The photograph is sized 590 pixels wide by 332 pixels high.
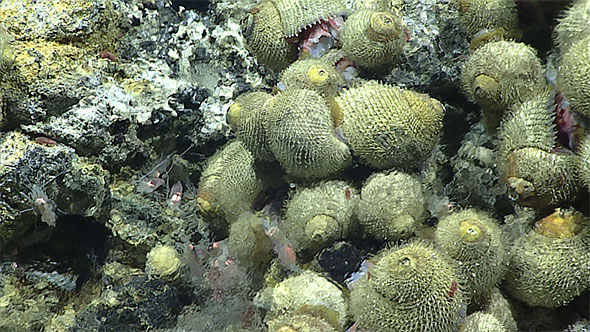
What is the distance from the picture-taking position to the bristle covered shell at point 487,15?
2.39m

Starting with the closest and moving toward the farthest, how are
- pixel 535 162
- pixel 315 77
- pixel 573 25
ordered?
1. pixel 535 162
2. pixel 573 25
3. pixel 315 77

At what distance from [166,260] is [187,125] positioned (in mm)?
808

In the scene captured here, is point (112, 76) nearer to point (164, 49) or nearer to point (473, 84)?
point (164, 49)

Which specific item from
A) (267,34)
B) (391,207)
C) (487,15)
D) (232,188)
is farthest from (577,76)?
(232,188)

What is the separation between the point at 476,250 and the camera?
1847mm

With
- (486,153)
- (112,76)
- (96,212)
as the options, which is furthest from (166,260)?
(486,153)

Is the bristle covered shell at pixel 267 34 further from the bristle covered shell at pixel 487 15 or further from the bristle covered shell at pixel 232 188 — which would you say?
the bristle covered shell at pixel 487 15

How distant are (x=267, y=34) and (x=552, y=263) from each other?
1.66 meters

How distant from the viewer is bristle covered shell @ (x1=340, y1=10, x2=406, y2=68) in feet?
7.64

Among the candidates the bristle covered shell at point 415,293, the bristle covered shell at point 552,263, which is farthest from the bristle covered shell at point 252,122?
the bristle covered shell at point 552,263

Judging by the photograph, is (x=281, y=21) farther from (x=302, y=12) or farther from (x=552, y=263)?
(x=552, y=263)

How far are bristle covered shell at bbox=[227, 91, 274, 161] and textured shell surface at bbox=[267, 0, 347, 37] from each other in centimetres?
37

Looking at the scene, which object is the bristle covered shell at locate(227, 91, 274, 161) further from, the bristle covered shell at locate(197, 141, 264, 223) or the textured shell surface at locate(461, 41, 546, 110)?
the textured shell surface at locate(461, 41, 546, 110)

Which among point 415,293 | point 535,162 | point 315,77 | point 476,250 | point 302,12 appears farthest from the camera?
point 302,12
